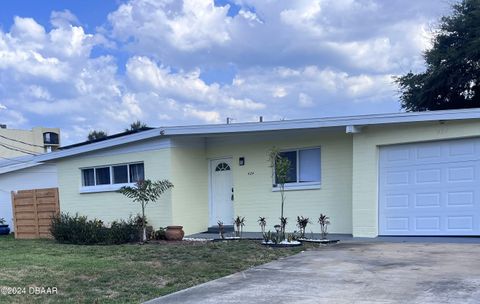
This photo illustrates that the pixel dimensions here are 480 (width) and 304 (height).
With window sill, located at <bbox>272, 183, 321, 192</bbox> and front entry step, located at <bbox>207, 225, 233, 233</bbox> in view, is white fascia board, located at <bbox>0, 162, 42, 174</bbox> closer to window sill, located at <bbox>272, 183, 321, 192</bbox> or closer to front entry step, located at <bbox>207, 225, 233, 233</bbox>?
front entry step, located at <bbox>207, 225, 233, 233</bbox>

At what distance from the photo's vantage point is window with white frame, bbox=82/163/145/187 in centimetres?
1554

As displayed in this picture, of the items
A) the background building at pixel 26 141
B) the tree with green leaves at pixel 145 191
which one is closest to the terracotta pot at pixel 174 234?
the tree with green leaves at pixel 145 191

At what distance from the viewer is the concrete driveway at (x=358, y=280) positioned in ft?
20.0

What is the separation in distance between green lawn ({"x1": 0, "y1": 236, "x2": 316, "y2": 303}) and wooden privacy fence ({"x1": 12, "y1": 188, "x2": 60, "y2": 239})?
477cm

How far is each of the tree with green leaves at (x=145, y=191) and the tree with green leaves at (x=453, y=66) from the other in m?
12.8

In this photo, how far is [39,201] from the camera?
1716cm

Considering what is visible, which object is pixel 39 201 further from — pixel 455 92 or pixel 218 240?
pixel 455 92

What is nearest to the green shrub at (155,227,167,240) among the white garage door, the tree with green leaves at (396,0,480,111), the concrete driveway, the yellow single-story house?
the yellow single-story house

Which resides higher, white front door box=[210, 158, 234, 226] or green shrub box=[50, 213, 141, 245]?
white front door box=[210, 158, 234, 226]

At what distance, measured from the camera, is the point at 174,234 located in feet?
44.3

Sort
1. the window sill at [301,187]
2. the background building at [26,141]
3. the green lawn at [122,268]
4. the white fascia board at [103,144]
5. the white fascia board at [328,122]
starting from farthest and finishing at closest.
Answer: the background building at [26,141] → the white fascia board at [103,144] → the window sill at [301,187] → the white fascia board at [328,122] → the green lawn at [122,268]

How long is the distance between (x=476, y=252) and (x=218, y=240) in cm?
606

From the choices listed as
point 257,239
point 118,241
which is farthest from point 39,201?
point 257,239

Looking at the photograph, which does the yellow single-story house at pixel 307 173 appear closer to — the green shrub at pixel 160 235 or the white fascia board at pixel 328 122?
the white fascia board at pixel 328 122
